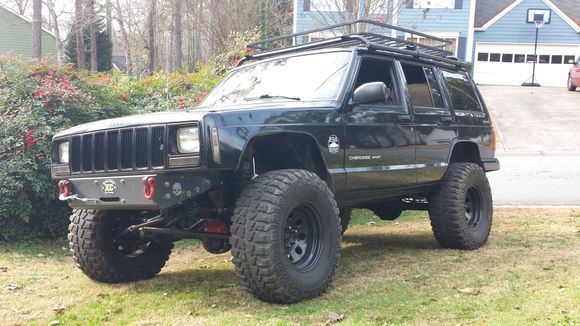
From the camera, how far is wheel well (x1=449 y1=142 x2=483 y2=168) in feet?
21.6

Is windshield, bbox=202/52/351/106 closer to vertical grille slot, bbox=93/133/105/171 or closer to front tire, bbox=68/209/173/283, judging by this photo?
vertical grille slot, bbox=93/133/105/171

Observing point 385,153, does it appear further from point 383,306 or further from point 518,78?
point 518,78

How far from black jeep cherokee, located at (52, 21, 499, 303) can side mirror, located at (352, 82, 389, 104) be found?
11 mm

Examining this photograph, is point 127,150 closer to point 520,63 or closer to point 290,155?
point 290,155

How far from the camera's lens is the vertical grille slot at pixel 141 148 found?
3951 mm

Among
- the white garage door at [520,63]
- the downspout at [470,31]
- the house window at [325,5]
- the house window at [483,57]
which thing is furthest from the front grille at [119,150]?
the house window at [483,57]

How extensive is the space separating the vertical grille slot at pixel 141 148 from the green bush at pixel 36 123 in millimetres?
2864

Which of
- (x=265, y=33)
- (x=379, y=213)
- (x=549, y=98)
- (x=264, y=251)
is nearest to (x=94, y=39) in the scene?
(x=265, y=33)

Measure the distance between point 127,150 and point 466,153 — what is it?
13.7 feet

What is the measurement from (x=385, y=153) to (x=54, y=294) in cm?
298

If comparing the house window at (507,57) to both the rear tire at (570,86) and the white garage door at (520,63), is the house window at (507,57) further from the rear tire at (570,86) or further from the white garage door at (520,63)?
the rear tire at (570,86)

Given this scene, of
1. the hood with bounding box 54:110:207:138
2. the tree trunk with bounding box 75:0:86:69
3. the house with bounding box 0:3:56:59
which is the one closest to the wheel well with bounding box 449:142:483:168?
the hood with bounding box 54:110:207:138

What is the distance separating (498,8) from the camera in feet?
104

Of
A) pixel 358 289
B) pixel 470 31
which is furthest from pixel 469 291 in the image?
pixel 470 31
